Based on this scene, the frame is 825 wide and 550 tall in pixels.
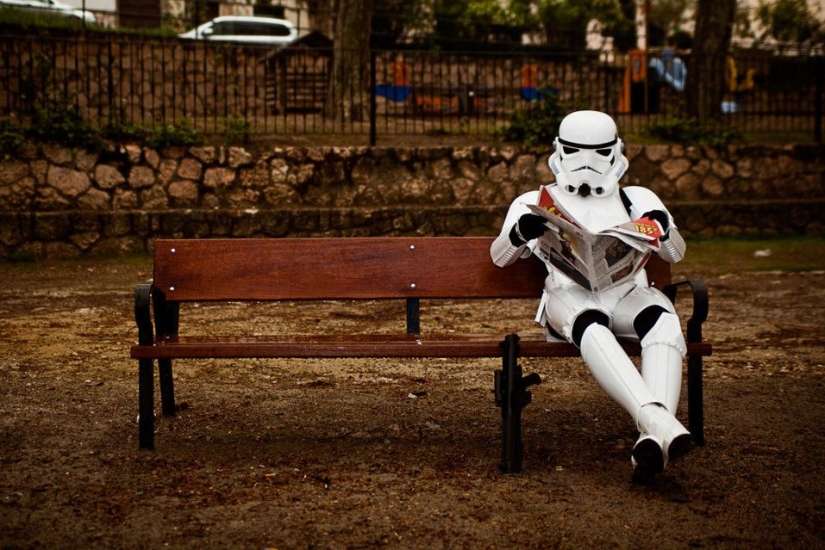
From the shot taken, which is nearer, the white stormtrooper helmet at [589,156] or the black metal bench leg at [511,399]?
the black metal bench leg at [511,399]

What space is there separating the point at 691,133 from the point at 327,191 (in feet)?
14.6

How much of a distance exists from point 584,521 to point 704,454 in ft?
3.36

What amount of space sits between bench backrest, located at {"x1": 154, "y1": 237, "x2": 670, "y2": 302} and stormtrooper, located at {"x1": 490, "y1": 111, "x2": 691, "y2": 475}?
0.72ft

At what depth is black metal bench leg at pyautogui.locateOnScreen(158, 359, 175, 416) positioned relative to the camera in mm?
5023

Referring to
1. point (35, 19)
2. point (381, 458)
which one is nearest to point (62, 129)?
point (381, 458)

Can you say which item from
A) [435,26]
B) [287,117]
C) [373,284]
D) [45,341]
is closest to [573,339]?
[373,284]

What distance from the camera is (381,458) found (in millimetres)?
4461

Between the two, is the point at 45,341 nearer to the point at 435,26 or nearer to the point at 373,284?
the point at 373,284

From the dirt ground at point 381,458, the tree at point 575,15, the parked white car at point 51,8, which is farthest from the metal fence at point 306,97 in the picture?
the tree at point 575,15

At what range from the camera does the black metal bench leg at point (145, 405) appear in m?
4.45

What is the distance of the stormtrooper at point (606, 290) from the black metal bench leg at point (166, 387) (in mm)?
1608

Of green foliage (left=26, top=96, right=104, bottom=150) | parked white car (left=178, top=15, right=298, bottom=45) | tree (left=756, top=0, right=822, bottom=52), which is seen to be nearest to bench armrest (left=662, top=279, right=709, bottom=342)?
green foliage (left=26, top=96, right=104, bottom=150)

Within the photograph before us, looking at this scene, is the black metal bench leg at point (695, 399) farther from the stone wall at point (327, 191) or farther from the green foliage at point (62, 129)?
the green foliage at point (62, 129)

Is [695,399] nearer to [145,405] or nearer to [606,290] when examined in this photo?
[606,290]
